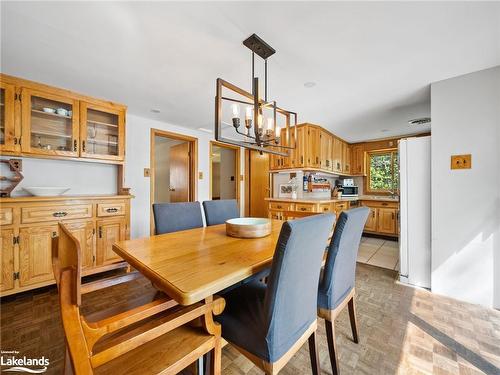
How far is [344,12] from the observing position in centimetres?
132

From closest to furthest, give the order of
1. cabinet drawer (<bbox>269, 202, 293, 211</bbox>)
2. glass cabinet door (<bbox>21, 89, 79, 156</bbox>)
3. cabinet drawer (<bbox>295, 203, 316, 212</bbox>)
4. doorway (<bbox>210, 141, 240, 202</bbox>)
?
glass cabinet door (<bbox>21, 89, 79, 156</bbox>), cabinet drawer (<bbox>295, 203, 316, 212</bbox>), cabinet drawer (<bbox>269, 202, 293, 211</bbox>), doorway (<bbox>210, 141, 240, 202</bbox>)

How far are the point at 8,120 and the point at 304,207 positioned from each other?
12.1ft

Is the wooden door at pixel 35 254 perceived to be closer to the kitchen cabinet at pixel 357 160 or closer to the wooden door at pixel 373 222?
the wooden door at pixel 373 222

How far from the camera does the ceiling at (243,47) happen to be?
4.33 feet

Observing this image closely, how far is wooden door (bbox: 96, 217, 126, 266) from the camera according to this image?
8.14 ft

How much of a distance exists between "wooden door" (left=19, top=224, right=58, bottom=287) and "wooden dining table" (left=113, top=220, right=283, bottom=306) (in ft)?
4.91

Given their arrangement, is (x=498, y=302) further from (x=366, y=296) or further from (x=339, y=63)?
(x=339, y=63)

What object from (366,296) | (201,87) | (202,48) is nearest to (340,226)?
(366,296)

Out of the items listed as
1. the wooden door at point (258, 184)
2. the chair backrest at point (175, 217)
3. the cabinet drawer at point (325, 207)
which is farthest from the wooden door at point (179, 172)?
the cabinet drawer at point (325, 207)

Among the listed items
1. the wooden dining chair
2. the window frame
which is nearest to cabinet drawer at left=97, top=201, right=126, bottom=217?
the wooden dining chair

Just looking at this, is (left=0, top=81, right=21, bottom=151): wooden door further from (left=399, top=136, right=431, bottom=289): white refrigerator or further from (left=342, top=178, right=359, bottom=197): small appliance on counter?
(left=342, top=178, right=359, bottom=197): small appliance on counter

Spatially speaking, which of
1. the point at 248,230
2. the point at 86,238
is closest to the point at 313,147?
the point at 248,230

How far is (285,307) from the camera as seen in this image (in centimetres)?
88

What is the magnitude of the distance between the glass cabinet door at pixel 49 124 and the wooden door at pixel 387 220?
5.29 m
